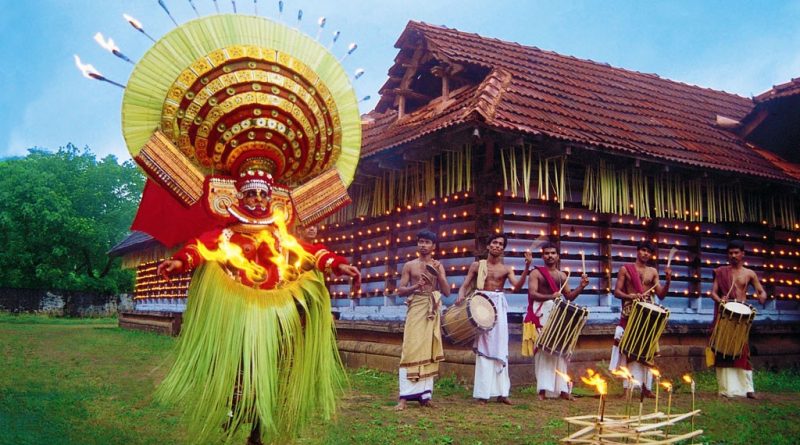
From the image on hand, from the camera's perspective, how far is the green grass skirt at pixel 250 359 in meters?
3.71

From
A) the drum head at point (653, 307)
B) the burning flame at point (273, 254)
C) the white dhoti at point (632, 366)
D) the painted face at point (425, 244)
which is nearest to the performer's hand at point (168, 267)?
the burning flame at point (273, 254)

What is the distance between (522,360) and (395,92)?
5552 millimetres

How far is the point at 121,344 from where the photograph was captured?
51.6ft

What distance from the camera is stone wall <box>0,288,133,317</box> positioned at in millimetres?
34875

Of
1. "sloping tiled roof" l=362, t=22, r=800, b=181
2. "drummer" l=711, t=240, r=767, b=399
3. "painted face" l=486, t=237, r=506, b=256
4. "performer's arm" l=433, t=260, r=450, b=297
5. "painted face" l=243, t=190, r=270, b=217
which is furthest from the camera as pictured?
"sloping tiled roof" l=362, t=22, r=800, b=181

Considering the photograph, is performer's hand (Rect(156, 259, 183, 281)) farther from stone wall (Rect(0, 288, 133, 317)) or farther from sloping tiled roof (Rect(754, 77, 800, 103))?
stone wall (Rect(0, 288, 133, 317))

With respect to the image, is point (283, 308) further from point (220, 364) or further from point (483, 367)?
point (483, 367)

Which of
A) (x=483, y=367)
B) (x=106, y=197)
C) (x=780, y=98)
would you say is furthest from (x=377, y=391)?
(x=106, y=197)

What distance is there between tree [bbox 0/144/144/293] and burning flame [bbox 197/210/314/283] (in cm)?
3646

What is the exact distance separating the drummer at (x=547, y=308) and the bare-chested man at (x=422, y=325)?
1395 millimetres

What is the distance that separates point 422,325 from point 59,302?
36323 mm

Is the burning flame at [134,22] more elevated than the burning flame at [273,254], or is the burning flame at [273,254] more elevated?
the burning flame at [134,22]

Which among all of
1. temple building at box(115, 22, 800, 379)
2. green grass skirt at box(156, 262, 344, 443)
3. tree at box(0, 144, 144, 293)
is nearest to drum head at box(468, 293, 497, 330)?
temple building at box(115, 22, 800, 379)

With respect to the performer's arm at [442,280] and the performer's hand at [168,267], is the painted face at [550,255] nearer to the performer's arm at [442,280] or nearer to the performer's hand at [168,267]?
Result: the performer's arm at [442,280]
